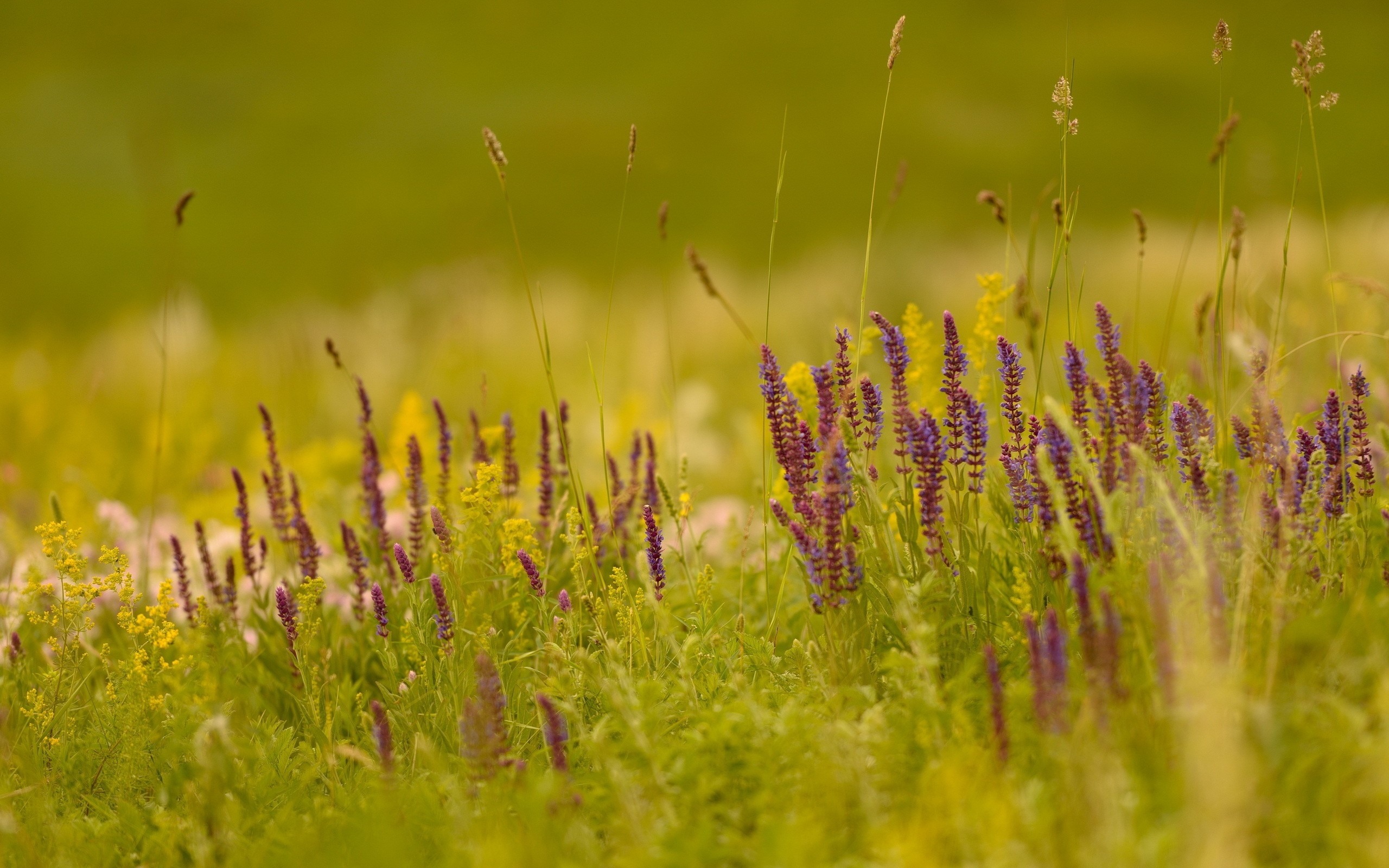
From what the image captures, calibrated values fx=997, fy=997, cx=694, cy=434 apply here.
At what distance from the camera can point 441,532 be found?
2.07m

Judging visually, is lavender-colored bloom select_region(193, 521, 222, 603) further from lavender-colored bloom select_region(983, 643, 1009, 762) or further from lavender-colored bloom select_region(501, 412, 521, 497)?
lavender-colored bloom select_region(983, 643, 1009, 762)

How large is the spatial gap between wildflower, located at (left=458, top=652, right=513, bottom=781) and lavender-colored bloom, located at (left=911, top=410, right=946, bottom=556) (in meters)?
0.84

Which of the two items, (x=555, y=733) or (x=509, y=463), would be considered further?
(x=509, y=463)

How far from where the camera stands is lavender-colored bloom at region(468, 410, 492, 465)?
2617mm

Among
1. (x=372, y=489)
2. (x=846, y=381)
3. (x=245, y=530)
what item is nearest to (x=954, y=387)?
(x=846, y=381)

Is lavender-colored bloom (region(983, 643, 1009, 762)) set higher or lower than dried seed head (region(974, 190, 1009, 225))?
lower

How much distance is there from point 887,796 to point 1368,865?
58 centimetres

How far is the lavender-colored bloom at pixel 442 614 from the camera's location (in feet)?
6.19

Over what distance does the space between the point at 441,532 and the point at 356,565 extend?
0.43 m

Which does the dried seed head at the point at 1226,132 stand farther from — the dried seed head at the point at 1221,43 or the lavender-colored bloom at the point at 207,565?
the lavender-colored bloom at the point at 207,565

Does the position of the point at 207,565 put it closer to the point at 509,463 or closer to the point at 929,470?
the point at 509,463

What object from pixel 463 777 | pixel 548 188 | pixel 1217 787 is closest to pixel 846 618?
pixel 463 777

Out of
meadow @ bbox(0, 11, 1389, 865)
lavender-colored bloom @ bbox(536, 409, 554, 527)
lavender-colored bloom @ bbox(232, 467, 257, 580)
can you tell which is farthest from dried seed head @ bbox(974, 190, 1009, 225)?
lavender-colored bloom @ bbox(232, 467, 257, 580)

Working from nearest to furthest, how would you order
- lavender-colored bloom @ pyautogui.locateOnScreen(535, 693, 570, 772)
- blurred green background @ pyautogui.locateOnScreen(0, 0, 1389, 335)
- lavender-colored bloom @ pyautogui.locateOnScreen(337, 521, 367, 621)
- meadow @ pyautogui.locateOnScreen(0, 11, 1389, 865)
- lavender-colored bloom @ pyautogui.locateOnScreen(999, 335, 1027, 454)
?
1. meadow @ pyautogui.locateOnScreen(0, 11, 1389, 865)
2. lavender-colored bloom @ pyautogui.locateOnScreen(535, 693, 570, 772)
3. lavender-colored bloom @ pyautogui.locateOnScreen(999, 335, 1027, 454)
4. lavender-colored bloom @ pyautogui.locateOnScreen(337, 521, 367, 621)
5. blurred green background @ pyautogui.locateOnScreen(0, 0, 1389, 335)
